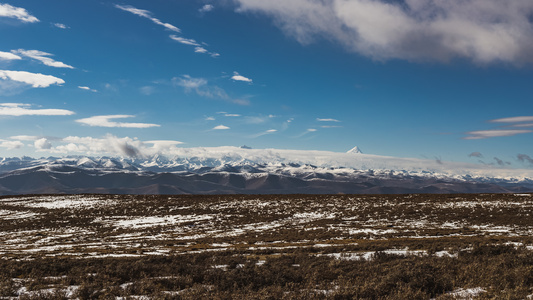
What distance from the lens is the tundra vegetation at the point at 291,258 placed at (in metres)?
10.6

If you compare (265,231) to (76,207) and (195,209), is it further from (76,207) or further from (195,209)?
(76,207)

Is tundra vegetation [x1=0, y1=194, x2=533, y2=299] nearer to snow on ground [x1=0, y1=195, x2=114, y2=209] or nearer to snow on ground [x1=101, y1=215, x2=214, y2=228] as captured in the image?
snow on ground [x1=101, y1=215, x2=214, y2=228]

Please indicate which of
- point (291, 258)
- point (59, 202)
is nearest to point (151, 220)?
point (291, 258)

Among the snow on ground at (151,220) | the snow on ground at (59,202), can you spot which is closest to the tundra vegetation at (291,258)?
the snow on ground at (151,220)

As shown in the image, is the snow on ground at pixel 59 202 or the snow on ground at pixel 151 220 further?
Answer: the snow on ground at pixel 59 202

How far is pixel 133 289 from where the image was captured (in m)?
11.1

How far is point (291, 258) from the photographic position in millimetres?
17047

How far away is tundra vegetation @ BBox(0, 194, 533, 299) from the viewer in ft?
34.7

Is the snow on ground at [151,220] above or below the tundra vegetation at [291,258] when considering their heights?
below

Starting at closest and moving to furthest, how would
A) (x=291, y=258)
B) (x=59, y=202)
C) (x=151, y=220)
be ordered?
(x=291, y=258) → (x=151, y=220) → (x=59, y=202)

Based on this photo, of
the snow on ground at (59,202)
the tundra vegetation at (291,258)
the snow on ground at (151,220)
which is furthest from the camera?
the snow on ground at (59,202)

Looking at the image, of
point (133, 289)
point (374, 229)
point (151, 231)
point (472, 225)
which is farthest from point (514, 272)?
point (151, 231)

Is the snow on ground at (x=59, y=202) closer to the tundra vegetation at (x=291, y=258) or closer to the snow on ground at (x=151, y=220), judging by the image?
the tundra vegetation at (x=291, y=258)

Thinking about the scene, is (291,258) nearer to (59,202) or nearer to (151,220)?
(151,220)
